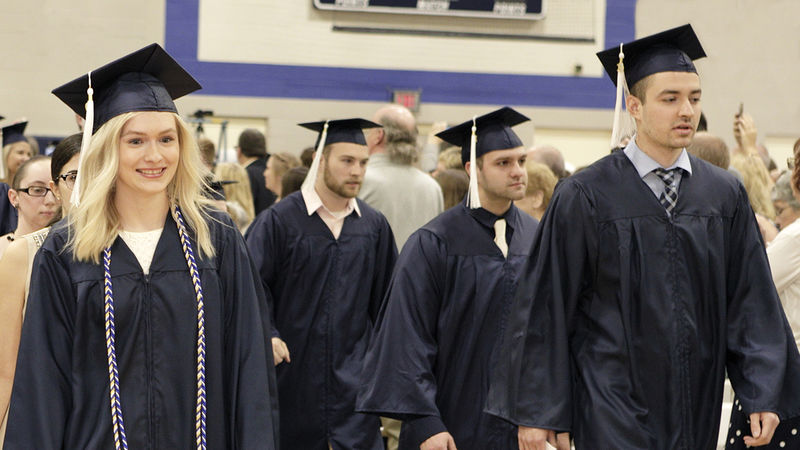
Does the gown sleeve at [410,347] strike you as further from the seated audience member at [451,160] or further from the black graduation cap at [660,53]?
the seated audience member at [451,160]

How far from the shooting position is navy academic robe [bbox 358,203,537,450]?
492cm

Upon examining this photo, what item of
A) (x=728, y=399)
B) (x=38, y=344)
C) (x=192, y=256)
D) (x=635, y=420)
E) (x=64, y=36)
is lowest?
(x=728, y=399)

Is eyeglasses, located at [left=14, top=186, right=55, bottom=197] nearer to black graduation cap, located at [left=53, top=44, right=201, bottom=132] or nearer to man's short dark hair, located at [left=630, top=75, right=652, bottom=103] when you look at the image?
black graduation cap, located at [left=53, top=44, right=201, bottom=132]

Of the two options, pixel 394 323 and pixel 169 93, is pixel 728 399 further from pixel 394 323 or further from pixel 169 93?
pixel 169 93

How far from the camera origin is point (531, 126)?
16906mm

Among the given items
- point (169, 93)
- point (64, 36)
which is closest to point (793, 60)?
point (64, 36)

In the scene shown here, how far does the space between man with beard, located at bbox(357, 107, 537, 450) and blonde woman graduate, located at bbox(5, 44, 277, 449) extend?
1.55 m

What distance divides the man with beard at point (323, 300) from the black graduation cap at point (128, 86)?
2808mm

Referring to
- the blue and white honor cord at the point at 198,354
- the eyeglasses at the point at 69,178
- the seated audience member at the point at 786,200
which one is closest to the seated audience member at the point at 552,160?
the seated audience member at the point at 786,200

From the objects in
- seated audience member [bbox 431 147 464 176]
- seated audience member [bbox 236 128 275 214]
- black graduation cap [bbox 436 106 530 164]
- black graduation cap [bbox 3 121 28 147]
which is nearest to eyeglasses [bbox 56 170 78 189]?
black graduation cap [bbox 436 106 530 164]

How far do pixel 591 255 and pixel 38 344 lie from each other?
1.87 meters

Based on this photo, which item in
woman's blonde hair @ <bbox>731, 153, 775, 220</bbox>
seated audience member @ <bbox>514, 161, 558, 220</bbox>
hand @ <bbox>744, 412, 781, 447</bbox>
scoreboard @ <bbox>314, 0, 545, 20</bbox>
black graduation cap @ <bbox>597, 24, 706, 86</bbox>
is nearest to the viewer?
hand @ <bbox>744, 412, 781, 447</bbox>

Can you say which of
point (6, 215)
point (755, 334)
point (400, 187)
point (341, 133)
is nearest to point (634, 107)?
point (755, 334)

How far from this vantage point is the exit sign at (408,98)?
1656 cm
